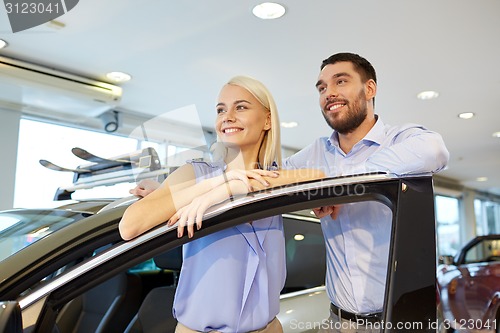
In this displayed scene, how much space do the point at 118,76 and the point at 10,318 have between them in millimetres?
4031

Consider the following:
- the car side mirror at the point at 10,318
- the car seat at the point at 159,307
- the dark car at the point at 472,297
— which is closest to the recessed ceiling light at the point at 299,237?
the car seat at the point at 159,307

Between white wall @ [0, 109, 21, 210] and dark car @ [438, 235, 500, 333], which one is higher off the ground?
white wall @ [0, 109, 21, 210]

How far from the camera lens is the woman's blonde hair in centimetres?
135

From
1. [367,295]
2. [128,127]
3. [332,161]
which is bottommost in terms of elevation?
[367,295]

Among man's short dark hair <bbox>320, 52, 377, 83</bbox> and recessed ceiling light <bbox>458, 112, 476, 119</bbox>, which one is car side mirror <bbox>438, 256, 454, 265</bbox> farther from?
man's short dark hair <bbox>320, 52, 377, 83</bbox>

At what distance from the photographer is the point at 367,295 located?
1.30 meters

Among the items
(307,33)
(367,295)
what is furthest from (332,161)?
(307,33)

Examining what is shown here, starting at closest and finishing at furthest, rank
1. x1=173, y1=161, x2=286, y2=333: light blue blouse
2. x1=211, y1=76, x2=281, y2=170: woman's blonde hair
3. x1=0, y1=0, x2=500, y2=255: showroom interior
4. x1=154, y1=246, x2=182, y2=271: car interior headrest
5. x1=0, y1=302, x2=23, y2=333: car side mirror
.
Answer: x1=0, y1=302, x2=23, y2=333: car side mirror → x1=173, y1=161, x2=286, y2=333: light blue blouse → x1=211, y1=76, x2=281, y2=170: woman's blonde hair → x1=154, y1=246, x2=182, y2=271: car interior headrest → x1=0, y1=0, x2=500, y2=255: showroom interior

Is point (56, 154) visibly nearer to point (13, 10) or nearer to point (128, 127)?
point (128, 127)

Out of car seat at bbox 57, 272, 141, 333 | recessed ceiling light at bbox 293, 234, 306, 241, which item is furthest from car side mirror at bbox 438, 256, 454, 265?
car seat at bbox 57, 272, 141, 333

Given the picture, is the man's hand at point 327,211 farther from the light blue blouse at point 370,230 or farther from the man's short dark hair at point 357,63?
the man's short dark hair at point 357,63

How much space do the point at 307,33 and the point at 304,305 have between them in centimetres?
223

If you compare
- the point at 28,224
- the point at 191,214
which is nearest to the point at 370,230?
the point at 191,214

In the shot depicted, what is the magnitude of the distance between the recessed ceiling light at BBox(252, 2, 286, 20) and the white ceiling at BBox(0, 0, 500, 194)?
6 centimetres
